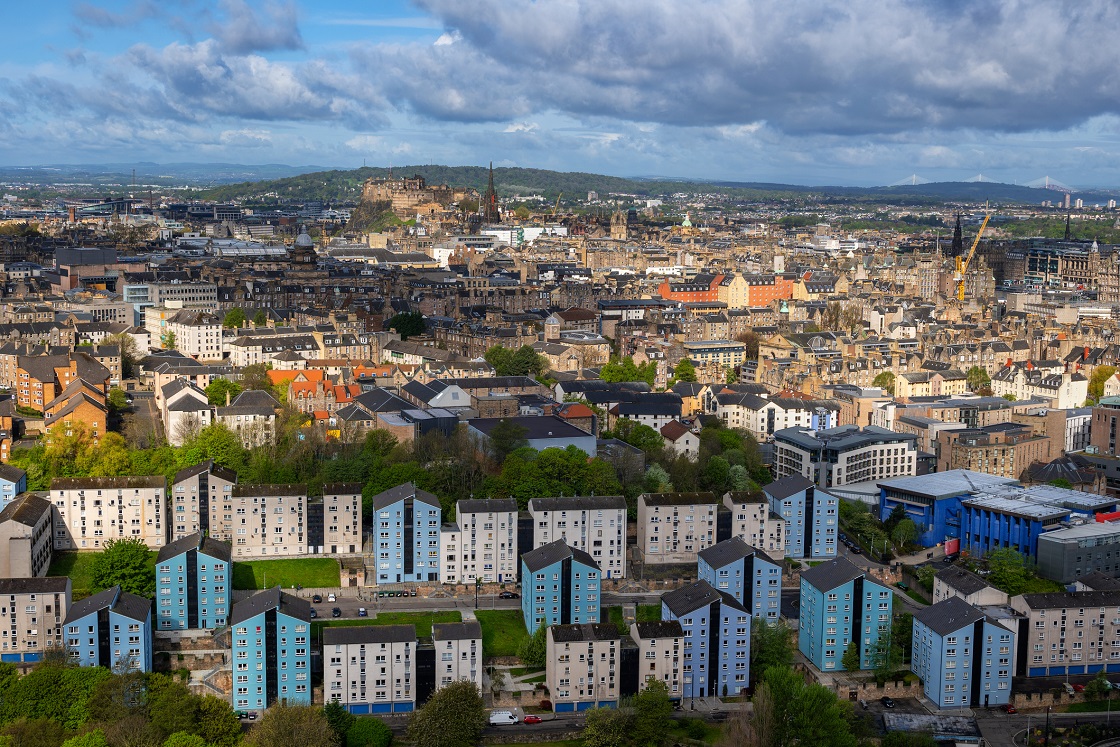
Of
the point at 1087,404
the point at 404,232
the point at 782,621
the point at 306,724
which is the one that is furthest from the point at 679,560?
the point at 404,232

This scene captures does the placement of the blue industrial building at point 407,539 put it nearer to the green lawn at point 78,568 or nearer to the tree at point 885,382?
the green lawn at point 78,568

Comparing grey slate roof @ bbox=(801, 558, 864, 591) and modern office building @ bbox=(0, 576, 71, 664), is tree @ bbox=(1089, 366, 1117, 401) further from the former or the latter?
modern office building @ bbox=(0, 576, 71, 664)

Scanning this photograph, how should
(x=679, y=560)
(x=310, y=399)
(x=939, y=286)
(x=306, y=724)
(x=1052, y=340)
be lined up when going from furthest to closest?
(x=939, y=286), (x=1052, y=340), (x=310, y=399), (x=679, y=560), (x=306, y=724)

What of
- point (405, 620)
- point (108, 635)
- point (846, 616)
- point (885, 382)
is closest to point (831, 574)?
point (846, 616)

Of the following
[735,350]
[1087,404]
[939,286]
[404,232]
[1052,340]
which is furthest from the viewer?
[404,232]

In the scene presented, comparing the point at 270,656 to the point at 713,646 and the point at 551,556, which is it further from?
the point at 713,646

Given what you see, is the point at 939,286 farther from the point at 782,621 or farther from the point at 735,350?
the point at 782,621
